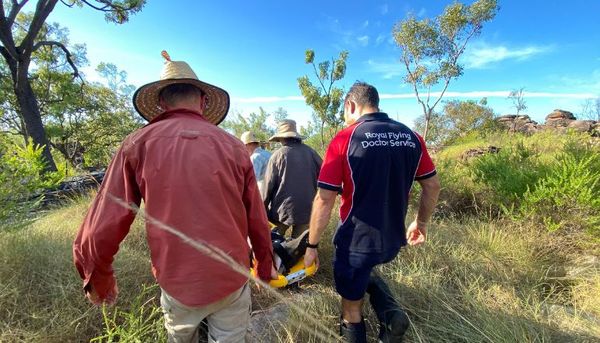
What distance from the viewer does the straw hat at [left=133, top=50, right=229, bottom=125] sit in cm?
163

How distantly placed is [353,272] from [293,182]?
74.3 inches

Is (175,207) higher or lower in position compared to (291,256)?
higher

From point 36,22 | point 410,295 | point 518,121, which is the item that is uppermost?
point 36,22

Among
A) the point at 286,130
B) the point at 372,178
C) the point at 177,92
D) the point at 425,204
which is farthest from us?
the point at 286,130

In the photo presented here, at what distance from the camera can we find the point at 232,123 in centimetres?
2147

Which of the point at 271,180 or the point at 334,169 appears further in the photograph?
the point at 271,180

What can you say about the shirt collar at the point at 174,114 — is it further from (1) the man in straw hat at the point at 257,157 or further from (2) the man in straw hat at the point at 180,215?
(1) the man in straw hat at the point at 257,157

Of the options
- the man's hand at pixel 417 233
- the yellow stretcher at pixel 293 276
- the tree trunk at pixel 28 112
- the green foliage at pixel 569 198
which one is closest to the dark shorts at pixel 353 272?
the man's hand at pixel 417 233

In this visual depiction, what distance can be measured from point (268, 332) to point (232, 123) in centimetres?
2014

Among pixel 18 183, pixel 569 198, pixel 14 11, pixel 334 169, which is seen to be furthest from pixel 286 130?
pixel 14 11

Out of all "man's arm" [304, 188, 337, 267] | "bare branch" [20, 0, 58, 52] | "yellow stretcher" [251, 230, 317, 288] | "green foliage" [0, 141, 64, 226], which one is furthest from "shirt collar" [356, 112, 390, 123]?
"bare branch" [20, 0, 58, 52]

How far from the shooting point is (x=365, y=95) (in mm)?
2146

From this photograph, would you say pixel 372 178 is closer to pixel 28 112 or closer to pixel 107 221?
pixel 107 221

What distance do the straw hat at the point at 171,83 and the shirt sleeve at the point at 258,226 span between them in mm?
611
